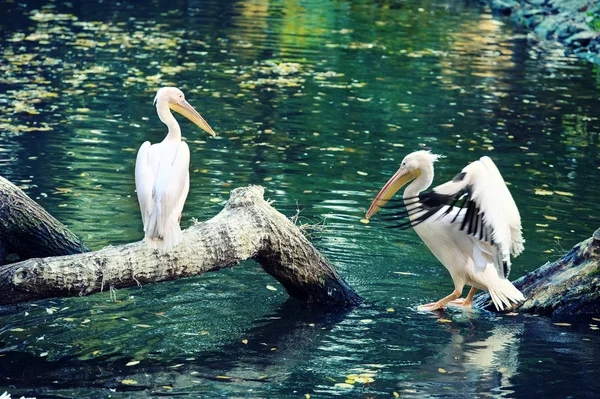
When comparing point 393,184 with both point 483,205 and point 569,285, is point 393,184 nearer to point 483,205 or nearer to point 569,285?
point 483,205

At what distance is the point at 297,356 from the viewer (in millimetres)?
6520

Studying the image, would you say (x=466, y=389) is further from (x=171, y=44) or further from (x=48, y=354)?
(x=171, y=44)

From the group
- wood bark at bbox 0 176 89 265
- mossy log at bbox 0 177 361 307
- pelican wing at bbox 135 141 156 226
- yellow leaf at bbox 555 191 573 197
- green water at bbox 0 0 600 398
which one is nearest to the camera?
mossy log at bbox 0 177 361 307

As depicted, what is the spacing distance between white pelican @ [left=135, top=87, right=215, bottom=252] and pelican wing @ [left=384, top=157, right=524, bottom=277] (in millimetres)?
1553

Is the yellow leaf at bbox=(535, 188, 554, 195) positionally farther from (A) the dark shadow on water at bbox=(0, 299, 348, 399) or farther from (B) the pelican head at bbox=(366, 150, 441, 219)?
Result: (A) the dark shadow on water at bbox=(0, 299, 348, 399)

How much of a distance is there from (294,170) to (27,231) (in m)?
4.49

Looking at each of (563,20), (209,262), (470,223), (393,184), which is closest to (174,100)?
(209,262)

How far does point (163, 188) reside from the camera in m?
6.51

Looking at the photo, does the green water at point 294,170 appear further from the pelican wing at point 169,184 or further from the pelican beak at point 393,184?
the pelican wing at point 169,184

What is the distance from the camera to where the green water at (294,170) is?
6285 mm

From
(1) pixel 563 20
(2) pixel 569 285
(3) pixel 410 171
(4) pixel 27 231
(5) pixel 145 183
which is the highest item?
(5) pixel 145 183

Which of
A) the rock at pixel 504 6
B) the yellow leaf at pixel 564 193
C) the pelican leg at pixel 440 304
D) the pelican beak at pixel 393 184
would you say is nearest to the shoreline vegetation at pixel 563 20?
the rock at pixel 504 6

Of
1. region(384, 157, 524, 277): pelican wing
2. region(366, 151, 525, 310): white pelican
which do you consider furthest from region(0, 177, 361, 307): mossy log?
region(384, 157, 524, 277): pelican wing

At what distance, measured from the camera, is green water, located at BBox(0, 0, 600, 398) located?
20.6 ft
